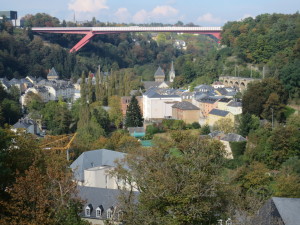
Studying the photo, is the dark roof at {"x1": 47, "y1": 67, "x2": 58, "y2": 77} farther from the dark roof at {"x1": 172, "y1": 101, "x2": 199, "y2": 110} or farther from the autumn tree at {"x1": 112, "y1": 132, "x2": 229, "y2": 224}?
→ the autumn tree at {"x1": 112, "y1": 132, "x2": 229, "y2": 224}

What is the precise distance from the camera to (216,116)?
94.2ft

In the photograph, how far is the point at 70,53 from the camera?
→ 181 ft

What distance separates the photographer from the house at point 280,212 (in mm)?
13312

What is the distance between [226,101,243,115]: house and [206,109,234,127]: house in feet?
1.23

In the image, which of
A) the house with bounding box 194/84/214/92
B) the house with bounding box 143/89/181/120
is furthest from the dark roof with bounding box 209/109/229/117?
Result: the house with bounding box 194/84/214/92

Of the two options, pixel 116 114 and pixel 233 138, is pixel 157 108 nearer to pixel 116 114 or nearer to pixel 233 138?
pixel 116 114

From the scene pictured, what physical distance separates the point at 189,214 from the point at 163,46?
61.0 metres

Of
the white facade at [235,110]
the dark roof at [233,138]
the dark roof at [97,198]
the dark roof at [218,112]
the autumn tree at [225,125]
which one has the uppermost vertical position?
the white facade at [235,110]

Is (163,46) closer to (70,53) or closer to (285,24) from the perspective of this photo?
(70,53)

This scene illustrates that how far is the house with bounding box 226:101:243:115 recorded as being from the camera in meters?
28.3

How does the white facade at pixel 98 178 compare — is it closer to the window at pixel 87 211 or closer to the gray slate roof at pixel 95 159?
the gray slate roof at pixel 95 159

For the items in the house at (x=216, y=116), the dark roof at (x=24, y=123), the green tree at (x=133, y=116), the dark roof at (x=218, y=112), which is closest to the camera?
the house at (x=216, y=116)

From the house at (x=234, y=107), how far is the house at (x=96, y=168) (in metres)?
10.0

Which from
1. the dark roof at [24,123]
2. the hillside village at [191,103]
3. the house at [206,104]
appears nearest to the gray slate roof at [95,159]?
the hillside village at [191,103]
